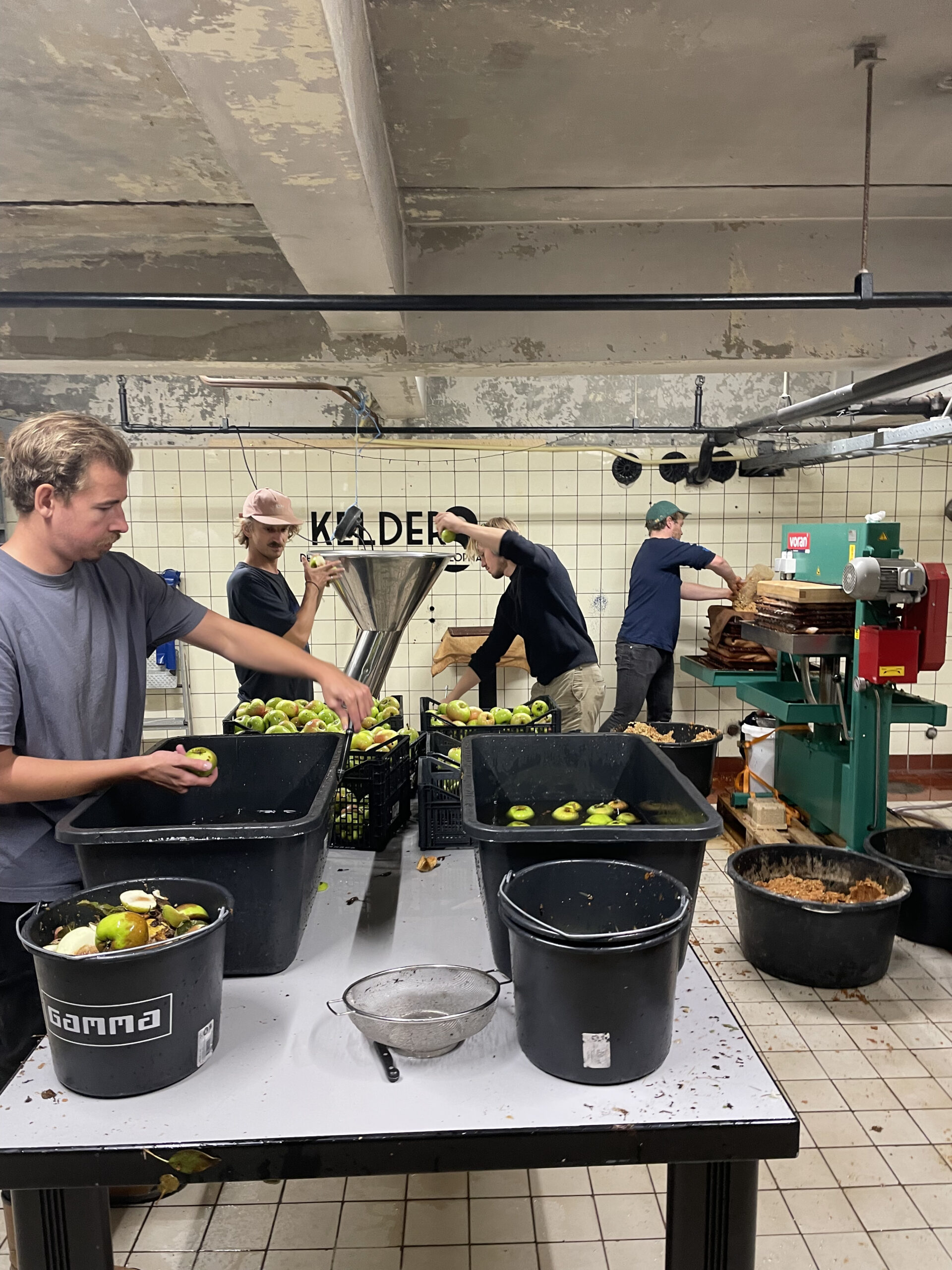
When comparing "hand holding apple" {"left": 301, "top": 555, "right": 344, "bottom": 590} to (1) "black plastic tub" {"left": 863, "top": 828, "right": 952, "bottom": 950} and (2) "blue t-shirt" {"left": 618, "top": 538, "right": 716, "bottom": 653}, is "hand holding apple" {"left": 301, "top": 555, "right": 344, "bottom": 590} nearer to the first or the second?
(1) "black plastic tub" {"left": 863, "top": 828, "right": 952, "bottom": 950}

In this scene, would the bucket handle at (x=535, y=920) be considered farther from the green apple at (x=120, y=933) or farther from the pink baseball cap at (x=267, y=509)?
the pink baseball cap at (x=267, y=509)

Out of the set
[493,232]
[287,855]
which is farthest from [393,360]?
[287,855]

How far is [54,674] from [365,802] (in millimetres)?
797

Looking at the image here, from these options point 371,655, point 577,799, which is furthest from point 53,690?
point 371,655

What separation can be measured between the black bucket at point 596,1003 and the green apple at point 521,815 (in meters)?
0.55

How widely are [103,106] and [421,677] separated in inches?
168

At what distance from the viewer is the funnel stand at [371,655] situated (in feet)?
10.4

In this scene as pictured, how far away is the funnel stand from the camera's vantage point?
10.4ft

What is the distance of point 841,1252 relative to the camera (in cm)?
204

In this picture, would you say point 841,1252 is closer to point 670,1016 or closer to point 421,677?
point 670,1016

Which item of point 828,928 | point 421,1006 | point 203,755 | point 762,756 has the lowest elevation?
point 828,928

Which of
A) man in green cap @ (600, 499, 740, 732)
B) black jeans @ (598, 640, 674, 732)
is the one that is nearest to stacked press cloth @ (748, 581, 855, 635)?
man in green cap @ (600, 499, 740, 732)

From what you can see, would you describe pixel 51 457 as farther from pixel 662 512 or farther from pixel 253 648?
pixel 662 512

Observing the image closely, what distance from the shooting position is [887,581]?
12.1ft
